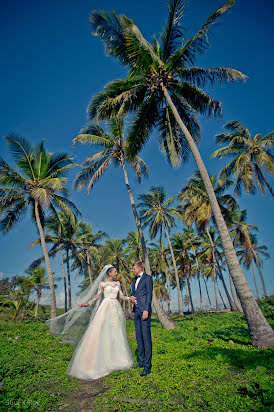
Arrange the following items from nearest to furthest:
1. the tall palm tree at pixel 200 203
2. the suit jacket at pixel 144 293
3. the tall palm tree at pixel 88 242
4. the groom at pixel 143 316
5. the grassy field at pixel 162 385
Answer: the grassy field at pixel 162 385 < the groom at pixel 143 316 < the suit jacket at pixel 144 293 < the tall palm tree at pixel 200 203 < the tall palm tree at pixel 88 242

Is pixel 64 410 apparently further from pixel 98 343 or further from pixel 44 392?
pixel 98 343

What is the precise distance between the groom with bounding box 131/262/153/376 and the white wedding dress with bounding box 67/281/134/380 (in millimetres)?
525

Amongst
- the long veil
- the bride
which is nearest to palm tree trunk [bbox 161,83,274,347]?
the bride

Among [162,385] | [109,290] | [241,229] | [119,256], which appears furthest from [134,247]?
[162,385]

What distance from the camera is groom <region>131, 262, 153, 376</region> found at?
474cm

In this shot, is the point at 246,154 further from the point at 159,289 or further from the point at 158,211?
the point at 159,289

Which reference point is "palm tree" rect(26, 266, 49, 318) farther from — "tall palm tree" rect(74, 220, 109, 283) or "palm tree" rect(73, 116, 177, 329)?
"palm tree" rect(73, 116, 177, 329)

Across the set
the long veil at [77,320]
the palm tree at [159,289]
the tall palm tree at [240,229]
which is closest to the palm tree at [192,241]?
the tall palm tree at [240,229]

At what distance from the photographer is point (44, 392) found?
3975mm

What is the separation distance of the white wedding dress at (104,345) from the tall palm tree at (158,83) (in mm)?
5252

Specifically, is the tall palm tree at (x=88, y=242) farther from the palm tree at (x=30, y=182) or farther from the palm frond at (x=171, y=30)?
the palm frond at (x=171, y=30)

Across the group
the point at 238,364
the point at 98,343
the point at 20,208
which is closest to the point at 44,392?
the point at 98,343

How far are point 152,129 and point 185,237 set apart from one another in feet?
84.0

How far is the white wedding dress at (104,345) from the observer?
4.83 m
